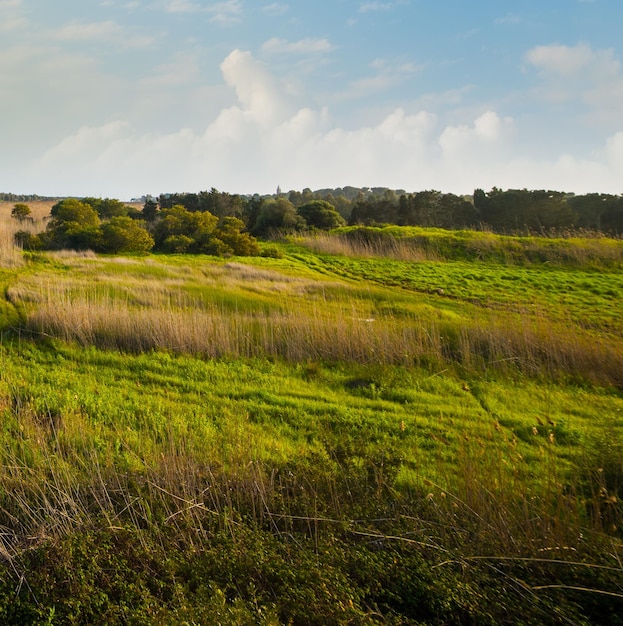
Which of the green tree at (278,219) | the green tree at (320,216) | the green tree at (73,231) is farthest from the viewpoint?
the green tree at (320,216)

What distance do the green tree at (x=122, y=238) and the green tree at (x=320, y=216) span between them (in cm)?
1354

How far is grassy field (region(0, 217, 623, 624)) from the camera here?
2674 millimetres

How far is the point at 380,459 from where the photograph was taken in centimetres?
421

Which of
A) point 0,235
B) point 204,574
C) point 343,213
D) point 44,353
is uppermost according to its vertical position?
point 343,213

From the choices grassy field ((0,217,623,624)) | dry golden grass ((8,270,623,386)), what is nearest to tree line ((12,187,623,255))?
grassy field ((0,217,623,624))

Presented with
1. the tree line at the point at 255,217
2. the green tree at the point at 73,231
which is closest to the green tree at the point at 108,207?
the tree line at the point at 255,217

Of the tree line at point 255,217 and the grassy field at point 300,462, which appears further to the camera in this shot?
the tree line at point 255,217

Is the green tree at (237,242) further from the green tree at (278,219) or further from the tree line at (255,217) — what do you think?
the green tree at (278,219)

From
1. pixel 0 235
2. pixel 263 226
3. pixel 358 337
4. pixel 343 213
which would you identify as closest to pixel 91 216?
pixel 0 235

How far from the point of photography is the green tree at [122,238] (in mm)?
20484

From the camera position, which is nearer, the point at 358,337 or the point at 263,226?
the point at 358,337

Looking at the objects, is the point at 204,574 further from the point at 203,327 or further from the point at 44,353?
the point at 44,353

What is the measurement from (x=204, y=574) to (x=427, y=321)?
777 centimetres

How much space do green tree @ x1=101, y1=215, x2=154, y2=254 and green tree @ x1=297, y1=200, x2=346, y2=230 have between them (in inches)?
533
